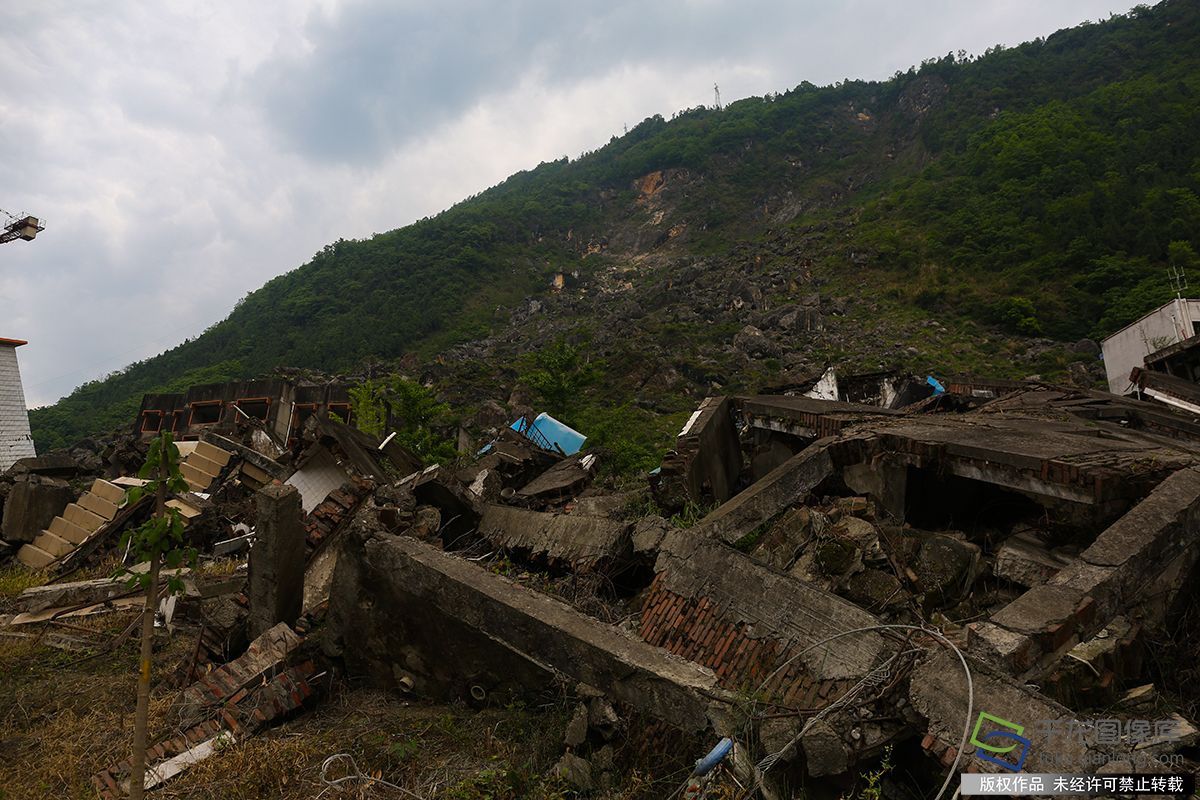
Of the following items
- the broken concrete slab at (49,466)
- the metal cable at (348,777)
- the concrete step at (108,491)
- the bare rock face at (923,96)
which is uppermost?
the bare rock face at (923,96)

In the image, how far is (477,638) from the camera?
13.5ft

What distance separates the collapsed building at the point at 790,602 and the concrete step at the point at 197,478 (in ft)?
12.8

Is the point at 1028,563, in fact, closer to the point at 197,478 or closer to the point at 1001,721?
the point at 1001,721

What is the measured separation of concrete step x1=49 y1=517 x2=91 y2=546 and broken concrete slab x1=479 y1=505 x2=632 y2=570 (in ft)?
21.1

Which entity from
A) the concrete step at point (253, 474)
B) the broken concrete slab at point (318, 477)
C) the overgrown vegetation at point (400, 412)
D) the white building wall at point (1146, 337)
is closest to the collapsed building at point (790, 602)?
the broken concrete slab at point (318, 477)

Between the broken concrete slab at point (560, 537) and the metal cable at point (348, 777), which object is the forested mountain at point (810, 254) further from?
the metal cable at point (348, 777)

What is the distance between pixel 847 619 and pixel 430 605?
8.69 ft

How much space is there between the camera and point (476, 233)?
59.8 m

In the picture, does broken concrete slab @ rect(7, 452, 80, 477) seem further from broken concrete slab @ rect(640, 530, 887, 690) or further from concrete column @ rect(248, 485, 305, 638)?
broken concrete slab @ rect(640, 530, 887, 690)

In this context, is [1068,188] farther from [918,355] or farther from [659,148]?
[659,148]

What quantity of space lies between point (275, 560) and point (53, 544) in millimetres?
6482

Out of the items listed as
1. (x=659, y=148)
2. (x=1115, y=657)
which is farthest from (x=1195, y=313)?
(x=659, y=148)

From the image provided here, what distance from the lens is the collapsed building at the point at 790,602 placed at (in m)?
2.84

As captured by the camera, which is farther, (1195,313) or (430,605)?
(1195,313)
